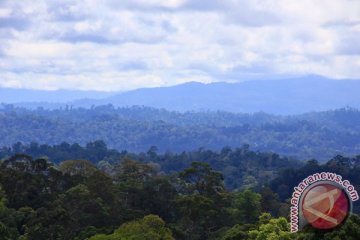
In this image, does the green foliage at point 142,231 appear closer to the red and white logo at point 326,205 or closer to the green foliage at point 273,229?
the green foliage at point 273,229

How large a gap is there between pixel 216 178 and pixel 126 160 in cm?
1000

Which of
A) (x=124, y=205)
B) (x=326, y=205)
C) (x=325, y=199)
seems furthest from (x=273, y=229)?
(x=124, y=205)

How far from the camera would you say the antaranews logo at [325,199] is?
19953 mm

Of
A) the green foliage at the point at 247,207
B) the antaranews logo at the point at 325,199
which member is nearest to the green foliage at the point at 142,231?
the green foliage at the point at 247,207

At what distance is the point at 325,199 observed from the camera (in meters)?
20.0

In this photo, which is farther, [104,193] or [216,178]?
[216,178]

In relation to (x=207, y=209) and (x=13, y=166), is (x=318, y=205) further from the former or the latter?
(x=13, y=166)

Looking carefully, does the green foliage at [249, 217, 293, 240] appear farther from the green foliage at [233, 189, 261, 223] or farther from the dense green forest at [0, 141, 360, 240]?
the green foliage at [233, 189, 261, 223]

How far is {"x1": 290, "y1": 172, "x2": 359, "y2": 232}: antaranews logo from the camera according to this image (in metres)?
20.0

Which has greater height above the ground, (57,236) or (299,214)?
(299,214)

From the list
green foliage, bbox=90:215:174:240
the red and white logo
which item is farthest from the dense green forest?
the red and white logo

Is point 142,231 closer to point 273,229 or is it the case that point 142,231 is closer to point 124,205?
point 273,229

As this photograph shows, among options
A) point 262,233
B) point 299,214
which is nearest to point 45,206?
point 262,233

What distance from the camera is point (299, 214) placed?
20.7 meters
